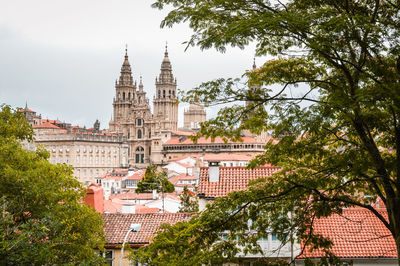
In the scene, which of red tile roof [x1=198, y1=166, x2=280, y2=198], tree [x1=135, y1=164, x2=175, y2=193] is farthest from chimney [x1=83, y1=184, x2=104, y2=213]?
tree [x1=135, y1=164, x2=175, y2=193]

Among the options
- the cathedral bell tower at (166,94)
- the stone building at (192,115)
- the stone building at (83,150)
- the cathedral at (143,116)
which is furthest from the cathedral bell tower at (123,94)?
the stone building at (192,115)

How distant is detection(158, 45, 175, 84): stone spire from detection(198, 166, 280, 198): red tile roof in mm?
114114

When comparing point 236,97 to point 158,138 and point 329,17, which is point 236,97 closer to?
point 329,17

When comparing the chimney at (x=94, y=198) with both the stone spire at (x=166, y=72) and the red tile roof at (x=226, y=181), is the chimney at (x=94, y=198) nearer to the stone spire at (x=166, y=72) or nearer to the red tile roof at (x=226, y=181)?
the red tile roof at (x=226, y=181)

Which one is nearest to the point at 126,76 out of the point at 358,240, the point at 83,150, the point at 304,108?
the point at 83,150

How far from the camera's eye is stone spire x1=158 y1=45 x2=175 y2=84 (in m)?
132

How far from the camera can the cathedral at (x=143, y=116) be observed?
389 ft

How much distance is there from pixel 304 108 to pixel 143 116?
118 m

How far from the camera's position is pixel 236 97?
27.2 feet

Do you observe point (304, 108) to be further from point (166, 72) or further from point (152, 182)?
point (166, 72)

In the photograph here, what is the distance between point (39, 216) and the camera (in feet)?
44.9

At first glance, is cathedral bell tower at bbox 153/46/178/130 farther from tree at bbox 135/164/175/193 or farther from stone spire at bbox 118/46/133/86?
tree at bbox 135/164/175/193

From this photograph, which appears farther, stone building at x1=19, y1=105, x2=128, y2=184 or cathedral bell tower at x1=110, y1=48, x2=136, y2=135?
cathedral bell tower at x1=110, y1=48, x2=136, y2=135

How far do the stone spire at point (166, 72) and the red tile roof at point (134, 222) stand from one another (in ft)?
370
